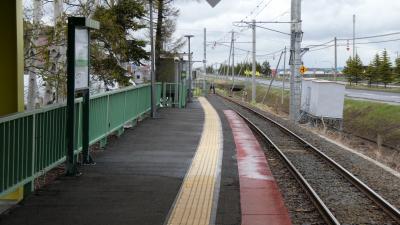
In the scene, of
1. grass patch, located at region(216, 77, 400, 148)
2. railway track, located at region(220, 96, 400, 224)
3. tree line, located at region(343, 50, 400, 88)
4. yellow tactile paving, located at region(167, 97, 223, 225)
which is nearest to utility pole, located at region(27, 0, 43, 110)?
yellow tactile paving, located at region(167, 97, 223, 225)

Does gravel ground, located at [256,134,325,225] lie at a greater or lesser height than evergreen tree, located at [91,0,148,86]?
lesser

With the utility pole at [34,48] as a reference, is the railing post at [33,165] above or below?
below

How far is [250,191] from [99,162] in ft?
10.7

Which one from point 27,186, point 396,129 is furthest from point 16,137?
point 396,129

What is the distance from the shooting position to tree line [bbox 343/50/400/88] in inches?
3339

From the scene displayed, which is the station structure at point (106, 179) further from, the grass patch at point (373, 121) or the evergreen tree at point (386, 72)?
the evergreen tree at point (386, 72)

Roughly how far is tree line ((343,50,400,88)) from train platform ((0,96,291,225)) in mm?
75825

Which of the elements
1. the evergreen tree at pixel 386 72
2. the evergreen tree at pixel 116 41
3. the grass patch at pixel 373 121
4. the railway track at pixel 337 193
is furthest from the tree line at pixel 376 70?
the railway track at pixel 337 193

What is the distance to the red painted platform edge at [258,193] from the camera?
6.96 meters

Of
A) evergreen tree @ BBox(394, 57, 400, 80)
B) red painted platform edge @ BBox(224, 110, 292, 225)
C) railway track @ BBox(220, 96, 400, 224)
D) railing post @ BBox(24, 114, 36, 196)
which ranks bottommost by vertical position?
railway track @ BBox(220, 96, 400, 224)

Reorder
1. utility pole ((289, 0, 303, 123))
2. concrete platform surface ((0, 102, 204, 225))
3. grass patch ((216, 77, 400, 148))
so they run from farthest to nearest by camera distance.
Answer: grass patch ((216, 77, 400, 148)), utility pole ((289, 0, 303, 123)), concrete platform surface ((0, 102, 204, 225))

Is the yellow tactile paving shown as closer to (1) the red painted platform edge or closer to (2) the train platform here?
(2) the train platform

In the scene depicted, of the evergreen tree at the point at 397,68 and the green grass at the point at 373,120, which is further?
the evergreen tree at the point at 397,68

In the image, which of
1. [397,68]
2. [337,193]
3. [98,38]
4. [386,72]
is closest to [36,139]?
[337,193]
